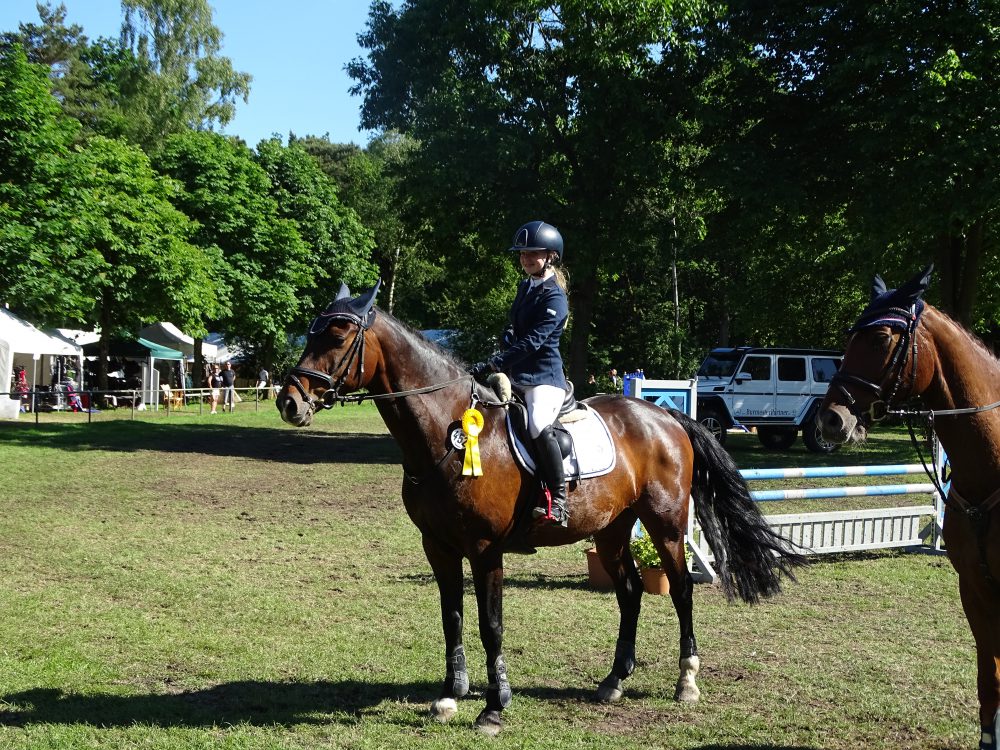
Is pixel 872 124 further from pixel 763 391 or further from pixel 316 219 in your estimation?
pixel 316 219

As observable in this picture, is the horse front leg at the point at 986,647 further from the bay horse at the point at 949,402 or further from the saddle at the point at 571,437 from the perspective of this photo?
the saddle at the point at 571,437

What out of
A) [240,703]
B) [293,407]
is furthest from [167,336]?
[293,407]

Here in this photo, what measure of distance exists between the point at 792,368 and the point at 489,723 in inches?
891

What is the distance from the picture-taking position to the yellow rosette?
5.51 meters

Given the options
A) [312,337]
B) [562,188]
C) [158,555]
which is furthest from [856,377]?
[562,188]

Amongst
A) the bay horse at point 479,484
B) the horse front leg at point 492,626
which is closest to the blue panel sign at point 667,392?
the bay horse at point 479,484

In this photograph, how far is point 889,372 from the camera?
4355 millimetres

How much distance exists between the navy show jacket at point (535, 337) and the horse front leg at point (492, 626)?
1.16 m

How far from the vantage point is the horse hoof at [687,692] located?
5945mm

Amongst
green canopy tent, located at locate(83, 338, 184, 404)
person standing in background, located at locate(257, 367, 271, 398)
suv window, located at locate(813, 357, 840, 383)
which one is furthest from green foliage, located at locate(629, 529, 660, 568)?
person standing in background, located at locate(257, 367, 271, 398)

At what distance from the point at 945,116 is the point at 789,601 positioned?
13478 mm

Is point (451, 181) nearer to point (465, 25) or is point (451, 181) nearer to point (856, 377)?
point (465, 25)

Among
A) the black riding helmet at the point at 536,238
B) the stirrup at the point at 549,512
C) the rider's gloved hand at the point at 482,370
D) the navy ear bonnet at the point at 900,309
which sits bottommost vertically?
the stirrup at the point at 549,512

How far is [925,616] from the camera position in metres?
8.11
